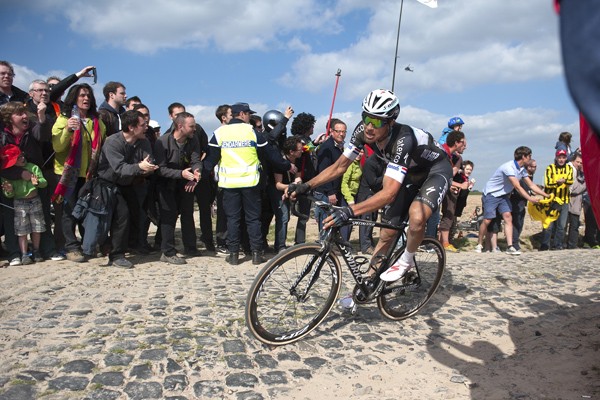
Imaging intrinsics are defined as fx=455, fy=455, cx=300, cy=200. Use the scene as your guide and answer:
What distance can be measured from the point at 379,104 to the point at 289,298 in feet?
7.01

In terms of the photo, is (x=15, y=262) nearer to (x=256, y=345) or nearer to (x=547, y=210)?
(x=256, y=345)

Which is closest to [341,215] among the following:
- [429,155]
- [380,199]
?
[380,199]

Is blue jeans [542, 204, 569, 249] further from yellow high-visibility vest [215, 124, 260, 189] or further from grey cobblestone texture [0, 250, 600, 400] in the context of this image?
yellow high-visibility vest [215, 124, 260, 189]

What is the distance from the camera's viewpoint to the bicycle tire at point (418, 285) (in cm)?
511

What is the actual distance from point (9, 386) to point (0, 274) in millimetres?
3633

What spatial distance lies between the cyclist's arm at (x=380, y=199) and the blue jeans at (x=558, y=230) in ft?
27.7

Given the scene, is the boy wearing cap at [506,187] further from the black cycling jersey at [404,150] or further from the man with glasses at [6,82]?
the man with glasses at [6,82]

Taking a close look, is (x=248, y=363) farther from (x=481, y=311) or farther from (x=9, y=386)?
(x=481, y=311)

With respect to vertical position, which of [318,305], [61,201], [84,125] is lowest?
[318,305]

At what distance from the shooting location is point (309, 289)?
4.34 meters

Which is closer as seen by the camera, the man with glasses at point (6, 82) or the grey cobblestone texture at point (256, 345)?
the grey cobblestone texture at point (256, 345)

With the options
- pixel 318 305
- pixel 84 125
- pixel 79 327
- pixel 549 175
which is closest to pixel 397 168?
pixel 318 305

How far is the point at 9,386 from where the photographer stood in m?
3.14

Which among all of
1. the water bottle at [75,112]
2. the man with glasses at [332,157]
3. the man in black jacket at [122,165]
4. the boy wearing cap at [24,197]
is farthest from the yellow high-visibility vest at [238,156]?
the boy wearing cap at [24,197]
